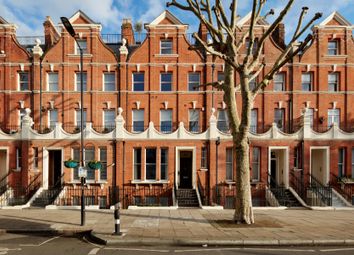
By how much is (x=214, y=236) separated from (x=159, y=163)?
35.2 feet

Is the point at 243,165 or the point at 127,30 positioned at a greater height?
the point at 127,30

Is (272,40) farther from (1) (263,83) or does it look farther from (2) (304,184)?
(1) (263,83)

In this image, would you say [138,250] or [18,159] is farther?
[18,159]

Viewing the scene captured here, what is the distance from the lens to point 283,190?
19094mm

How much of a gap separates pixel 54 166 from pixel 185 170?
989 centimetres

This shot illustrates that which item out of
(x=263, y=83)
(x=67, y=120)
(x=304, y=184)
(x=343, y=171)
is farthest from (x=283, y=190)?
(x=67, y=120)

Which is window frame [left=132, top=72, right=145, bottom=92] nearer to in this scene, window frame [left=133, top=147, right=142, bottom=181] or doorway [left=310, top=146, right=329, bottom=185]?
window frame [left=133, top=147, right=142, bottom=181]

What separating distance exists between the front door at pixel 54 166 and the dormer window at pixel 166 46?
1132 centimetres

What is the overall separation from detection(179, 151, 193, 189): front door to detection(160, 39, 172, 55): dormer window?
8.37 meters

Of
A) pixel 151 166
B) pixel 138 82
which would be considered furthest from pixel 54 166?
pixel 138 82

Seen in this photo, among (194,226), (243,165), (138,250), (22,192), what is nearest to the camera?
(138,250)

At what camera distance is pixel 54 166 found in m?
21.5

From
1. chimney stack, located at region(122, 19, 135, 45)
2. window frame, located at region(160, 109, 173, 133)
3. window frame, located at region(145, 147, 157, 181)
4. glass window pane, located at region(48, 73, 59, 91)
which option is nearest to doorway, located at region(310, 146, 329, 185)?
window frame, located at region(160, 109, 173, 133)

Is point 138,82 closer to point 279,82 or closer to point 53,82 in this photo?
point 53,82
